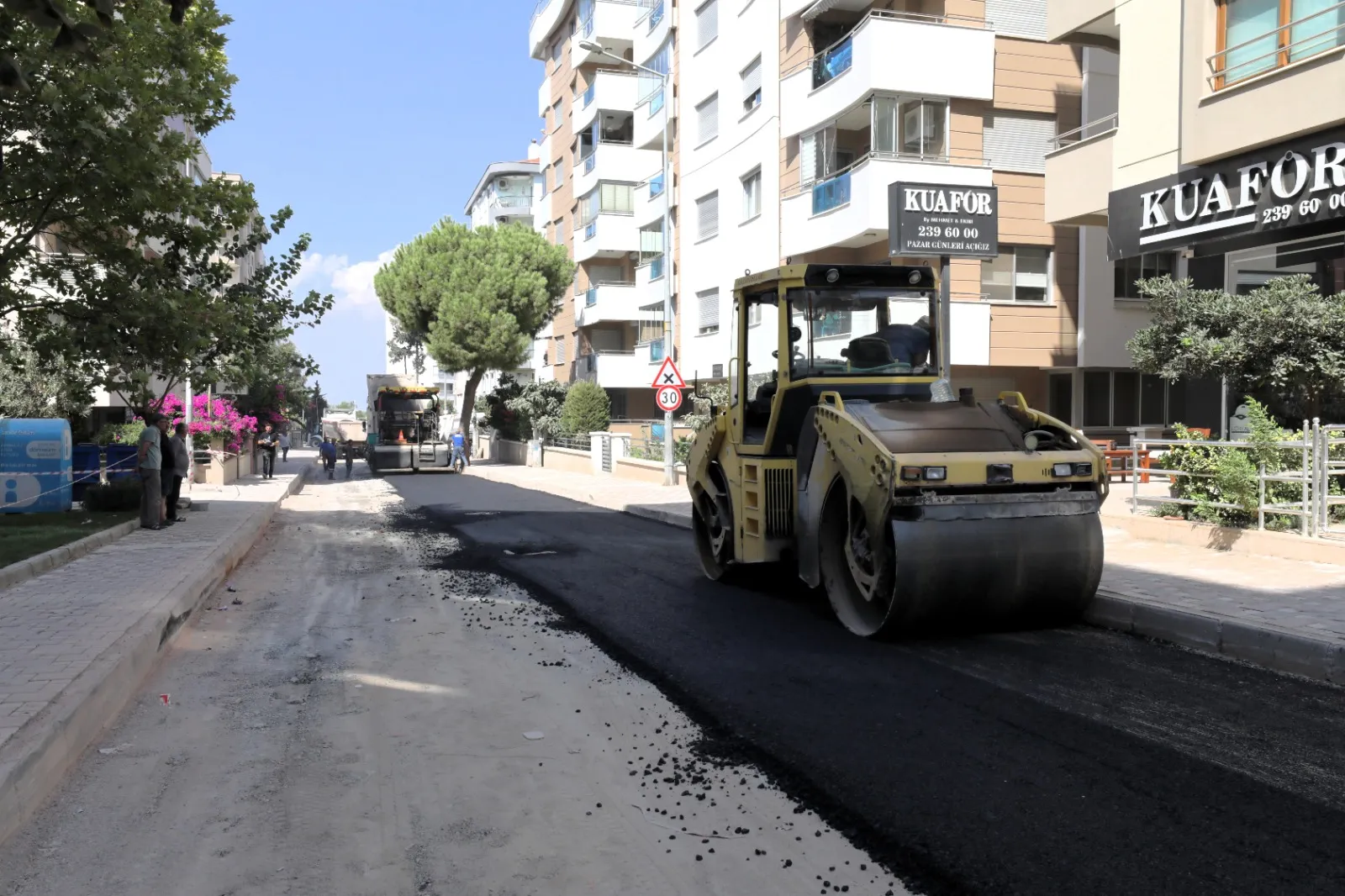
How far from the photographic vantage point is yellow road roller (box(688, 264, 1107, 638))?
712 cm

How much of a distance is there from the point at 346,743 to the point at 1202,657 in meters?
5.44

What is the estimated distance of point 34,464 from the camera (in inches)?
664

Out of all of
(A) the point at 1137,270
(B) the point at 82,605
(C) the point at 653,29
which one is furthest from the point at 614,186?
(B) the point at 82,605

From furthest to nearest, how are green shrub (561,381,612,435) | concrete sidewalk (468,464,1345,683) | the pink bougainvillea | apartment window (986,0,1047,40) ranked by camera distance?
green shrub (561,381,612,435)
the pink bougainvillea
apartment window (986,0,1047,40)
concrete sidewalk (468,464,1345,683)

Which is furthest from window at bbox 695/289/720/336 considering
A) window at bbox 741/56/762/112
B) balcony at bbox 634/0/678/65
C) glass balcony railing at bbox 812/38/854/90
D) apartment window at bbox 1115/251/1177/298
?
apartment window at bbox 1115/251/1177/298

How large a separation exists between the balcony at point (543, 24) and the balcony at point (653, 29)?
9.16 metres

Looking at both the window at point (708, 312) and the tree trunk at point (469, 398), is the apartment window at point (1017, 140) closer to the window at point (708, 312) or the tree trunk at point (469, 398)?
the window at point (708, 312)

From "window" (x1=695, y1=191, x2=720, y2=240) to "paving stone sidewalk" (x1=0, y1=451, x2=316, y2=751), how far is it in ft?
64.2

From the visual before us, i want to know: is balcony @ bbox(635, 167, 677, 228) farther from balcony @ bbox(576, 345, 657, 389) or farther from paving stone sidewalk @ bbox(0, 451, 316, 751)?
paving stone sidewalk @ bbox(0, 451, 316, 751)

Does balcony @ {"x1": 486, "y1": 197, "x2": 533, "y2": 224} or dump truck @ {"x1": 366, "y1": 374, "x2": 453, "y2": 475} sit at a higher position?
balcony @ {"x1": 486, "y1": 197, "x2": 533, "y2": 224}

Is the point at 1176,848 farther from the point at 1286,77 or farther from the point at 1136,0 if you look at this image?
the point at 1136,0

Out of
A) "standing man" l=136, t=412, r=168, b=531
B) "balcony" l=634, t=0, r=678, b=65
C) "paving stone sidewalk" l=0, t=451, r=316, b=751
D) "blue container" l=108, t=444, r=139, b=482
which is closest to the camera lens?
"paving stone sidewalk" l=0, t=451, r=316, b=751

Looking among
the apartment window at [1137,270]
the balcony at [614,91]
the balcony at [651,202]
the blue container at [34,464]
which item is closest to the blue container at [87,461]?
the blue container at [34,464]

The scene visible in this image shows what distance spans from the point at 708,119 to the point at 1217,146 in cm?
2047
